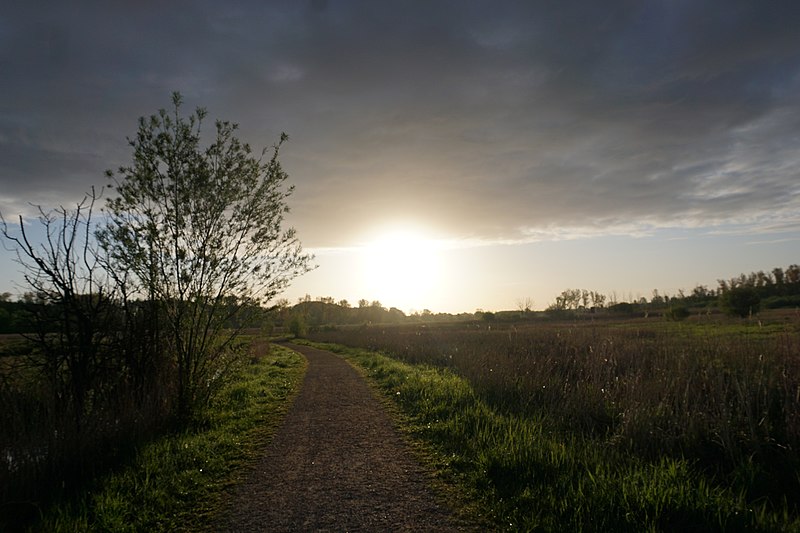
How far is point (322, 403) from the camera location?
11.8 meters

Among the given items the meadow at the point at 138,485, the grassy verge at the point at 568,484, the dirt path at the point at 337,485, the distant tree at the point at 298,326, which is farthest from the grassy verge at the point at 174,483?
the distant tree at the point at 298,326

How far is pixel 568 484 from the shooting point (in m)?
5.34

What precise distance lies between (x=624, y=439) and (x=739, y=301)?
145ft

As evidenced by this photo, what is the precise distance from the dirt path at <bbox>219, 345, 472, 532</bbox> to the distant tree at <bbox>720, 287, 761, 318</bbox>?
42707mm

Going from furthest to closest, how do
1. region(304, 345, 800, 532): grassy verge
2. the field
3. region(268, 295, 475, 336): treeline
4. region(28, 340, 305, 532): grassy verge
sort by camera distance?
region(268, 295, 475, 336): treeline < region(28, 340, 305, 532): grassy verge < the field < region(304, 345, 800, 532): grassy verge

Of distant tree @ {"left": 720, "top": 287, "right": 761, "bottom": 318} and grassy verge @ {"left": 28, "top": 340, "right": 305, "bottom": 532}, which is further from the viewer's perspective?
distant tree @ {"left": 720, "top": 287, "right": 761, "bottom": 318}

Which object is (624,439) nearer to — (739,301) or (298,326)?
(739,301)

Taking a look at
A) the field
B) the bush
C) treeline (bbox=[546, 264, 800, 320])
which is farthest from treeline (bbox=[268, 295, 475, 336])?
the field

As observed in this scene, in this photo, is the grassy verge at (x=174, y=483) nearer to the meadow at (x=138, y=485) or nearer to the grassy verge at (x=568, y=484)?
the meadow at (x=138, y=485)

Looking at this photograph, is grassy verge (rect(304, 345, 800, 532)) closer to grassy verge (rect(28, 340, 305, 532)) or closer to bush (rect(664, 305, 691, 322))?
grassy verge (rect(28, 340, 305, 532))

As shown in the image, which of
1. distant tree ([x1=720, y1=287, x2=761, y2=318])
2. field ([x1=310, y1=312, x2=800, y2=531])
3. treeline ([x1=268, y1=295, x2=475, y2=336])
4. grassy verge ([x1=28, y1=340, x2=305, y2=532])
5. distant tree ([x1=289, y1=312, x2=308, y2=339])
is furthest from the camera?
treeline ([x1=268, y1=295, x2=475, y2=336])

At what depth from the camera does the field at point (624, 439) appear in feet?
15.5

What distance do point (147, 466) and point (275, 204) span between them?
5789 mm

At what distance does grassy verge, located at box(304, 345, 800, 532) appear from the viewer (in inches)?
176
